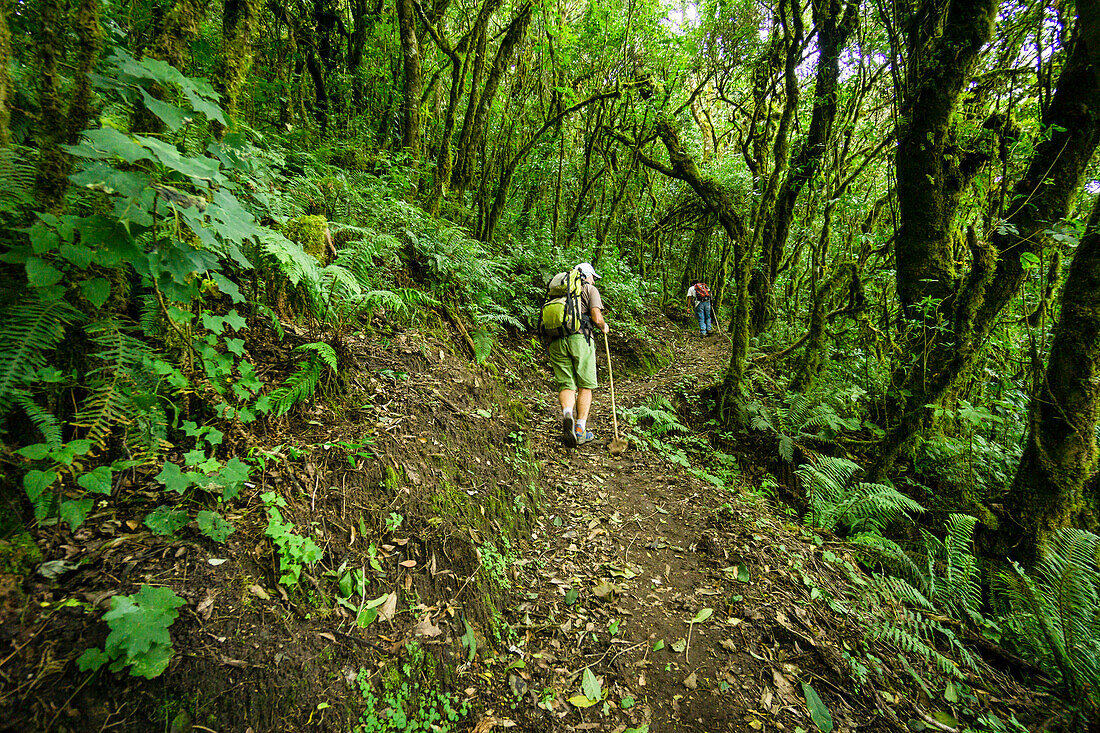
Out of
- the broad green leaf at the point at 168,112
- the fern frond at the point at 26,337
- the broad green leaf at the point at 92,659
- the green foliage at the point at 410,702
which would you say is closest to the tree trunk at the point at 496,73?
the broad green leaf at the point at 168,112

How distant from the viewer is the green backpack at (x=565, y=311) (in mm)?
5863

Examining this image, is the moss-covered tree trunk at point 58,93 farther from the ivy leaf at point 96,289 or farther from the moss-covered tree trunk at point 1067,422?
the moss-covered tree trunk at point 1067,422

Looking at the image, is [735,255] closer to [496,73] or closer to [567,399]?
[567,399]

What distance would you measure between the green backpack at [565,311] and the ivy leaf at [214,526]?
4364 mm

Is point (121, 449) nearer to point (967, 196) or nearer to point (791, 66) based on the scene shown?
point (967, 196)

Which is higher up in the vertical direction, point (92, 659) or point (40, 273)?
point (40, 273)

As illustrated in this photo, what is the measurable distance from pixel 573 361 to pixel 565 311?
753 mm

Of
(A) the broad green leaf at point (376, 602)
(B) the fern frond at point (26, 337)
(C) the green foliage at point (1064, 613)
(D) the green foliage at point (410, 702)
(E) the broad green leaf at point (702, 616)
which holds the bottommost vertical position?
(D) the green foliage at point (410, 702)

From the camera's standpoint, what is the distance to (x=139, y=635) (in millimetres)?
1653

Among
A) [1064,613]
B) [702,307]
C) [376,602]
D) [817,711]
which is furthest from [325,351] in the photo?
[702,307]

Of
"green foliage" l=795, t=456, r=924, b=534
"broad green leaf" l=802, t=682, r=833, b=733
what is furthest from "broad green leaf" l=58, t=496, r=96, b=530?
"green foliage" l=795, t=456, r=924, b=534

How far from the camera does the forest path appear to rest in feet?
8.63

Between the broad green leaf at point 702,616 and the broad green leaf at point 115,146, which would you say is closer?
the broad green leaf at point 115,146

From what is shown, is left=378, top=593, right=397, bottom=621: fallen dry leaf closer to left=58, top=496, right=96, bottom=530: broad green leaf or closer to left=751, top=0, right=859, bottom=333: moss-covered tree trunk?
left=58, top=496, right=96, bottom=530: broad green leaf
